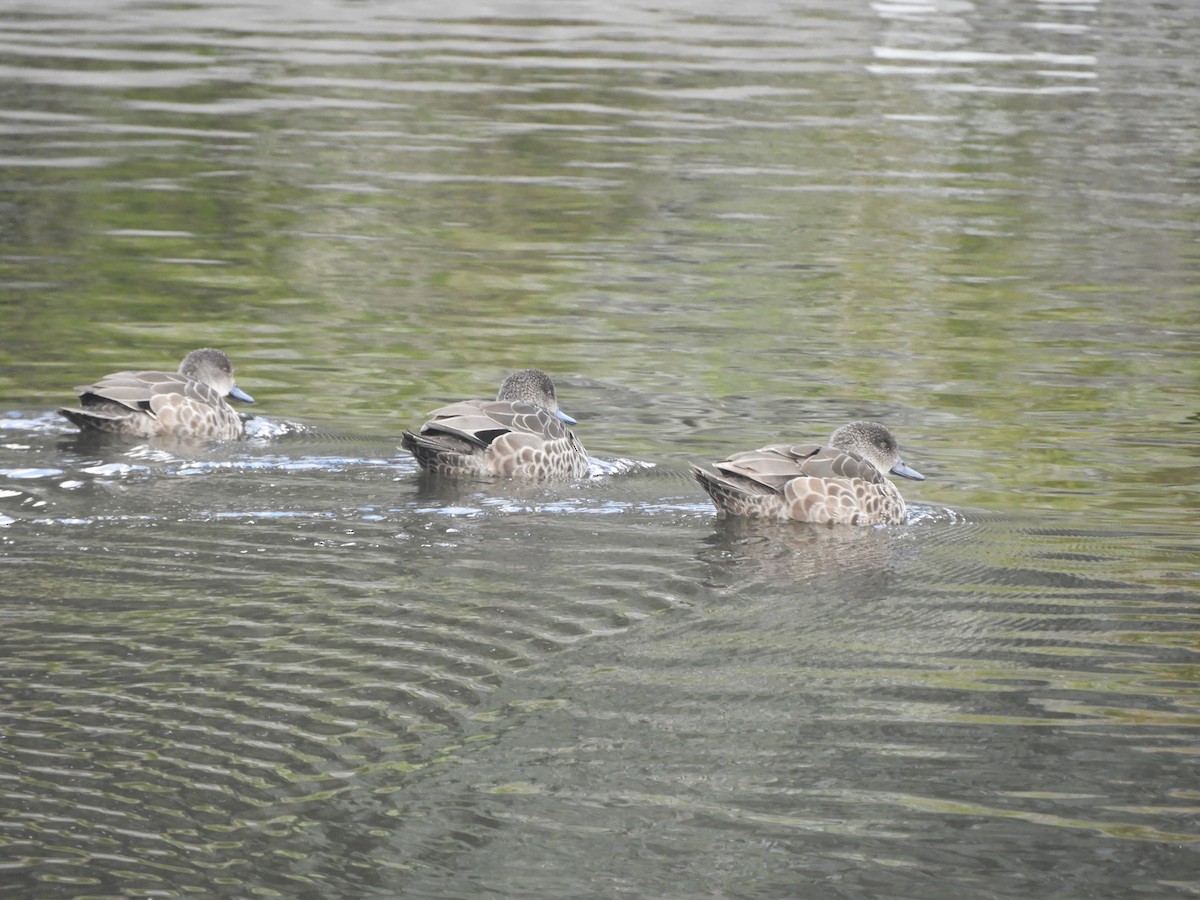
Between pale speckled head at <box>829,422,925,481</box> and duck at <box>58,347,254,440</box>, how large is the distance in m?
3.52

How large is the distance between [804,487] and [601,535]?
125 centimetres

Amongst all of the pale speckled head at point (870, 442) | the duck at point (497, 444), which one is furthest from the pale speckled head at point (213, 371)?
the pale speckled head at point (870, 442)

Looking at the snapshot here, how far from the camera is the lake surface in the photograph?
6211 millimetres

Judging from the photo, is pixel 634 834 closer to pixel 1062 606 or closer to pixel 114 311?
pixel 1062 606

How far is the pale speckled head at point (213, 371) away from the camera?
1202 centimetres

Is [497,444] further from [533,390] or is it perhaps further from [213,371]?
[213,371]

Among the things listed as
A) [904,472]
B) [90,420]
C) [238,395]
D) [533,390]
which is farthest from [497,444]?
[90,420]

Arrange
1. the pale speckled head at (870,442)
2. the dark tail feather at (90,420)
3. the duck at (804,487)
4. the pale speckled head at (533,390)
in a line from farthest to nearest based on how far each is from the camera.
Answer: the pale speckled head at (533,390) < the dark tail feather at (90,420) < the pale speckled head at (870,442) < the duck at (804,487)

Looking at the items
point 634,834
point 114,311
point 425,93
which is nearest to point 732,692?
point 634,834

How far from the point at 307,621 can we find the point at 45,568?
1372mm

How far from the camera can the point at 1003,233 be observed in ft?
65.2

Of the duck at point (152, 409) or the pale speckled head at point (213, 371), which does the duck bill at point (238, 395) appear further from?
the duck at point (152, 409)

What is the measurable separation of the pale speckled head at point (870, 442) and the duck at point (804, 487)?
0.24 metres

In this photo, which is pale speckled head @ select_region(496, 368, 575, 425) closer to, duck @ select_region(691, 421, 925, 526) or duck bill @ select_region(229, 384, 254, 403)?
duck @ select_region(691, 421, 925, 526)
